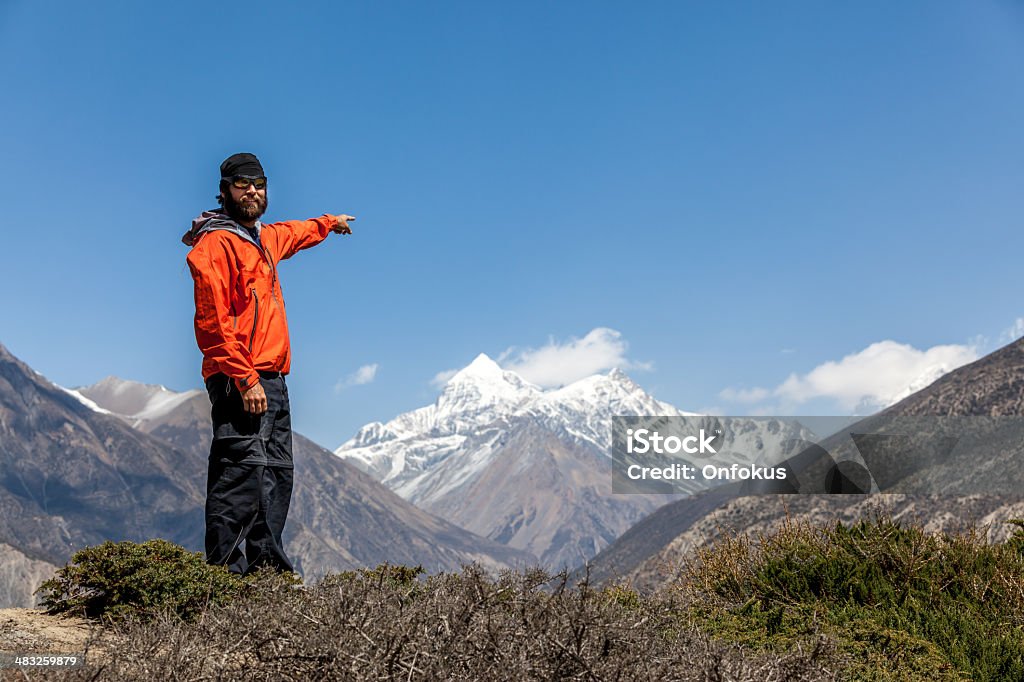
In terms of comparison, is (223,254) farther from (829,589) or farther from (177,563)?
(829,589)

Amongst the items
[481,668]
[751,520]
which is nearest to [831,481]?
[751,520]

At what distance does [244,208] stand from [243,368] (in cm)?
167

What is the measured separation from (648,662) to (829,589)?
368 cm

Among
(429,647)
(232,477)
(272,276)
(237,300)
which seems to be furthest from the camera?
(272,276)

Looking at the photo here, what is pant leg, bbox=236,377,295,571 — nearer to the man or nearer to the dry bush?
the man

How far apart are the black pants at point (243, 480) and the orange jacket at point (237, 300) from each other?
0.21 m

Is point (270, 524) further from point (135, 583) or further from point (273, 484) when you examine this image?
point (135, 583)

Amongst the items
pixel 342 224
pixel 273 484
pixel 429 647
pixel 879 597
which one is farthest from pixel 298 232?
pixel 879 597

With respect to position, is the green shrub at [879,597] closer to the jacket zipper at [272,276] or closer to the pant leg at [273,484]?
the pant leg at [273,484]

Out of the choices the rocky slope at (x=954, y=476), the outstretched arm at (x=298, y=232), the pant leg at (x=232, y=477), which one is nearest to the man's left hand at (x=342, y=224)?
the outstretched arm at (x=298, y=232)

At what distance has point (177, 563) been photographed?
7051 mm

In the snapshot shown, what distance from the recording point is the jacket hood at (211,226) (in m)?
8.27

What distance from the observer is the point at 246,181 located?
27.6ft

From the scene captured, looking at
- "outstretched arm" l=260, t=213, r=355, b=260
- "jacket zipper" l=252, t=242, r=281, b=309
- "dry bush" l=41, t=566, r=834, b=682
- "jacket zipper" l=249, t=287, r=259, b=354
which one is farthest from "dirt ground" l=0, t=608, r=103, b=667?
"outstretched arm" l=260, t=213, r=355, b=260
